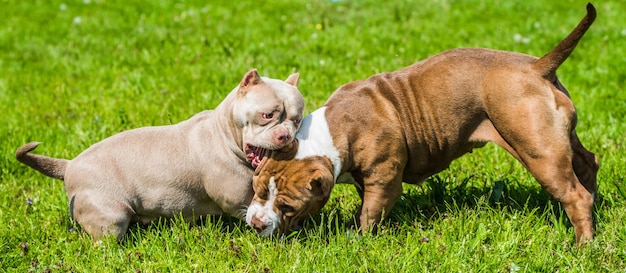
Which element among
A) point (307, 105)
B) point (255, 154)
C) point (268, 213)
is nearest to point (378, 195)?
point (268, 213)

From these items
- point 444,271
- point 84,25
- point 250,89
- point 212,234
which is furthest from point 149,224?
point 84,25

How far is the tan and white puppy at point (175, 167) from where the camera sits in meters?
4.83

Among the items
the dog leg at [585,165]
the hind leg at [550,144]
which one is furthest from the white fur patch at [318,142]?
the dog leg at [585,165]

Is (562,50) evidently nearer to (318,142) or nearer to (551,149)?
(551,149)

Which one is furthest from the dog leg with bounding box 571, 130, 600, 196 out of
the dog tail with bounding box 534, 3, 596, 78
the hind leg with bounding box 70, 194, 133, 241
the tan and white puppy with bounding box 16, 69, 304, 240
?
the hind leg with bounding box 70, 194, 133, 241

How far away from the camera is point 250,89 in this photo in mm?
4859

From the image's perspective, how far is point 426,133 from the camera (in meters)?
4.89

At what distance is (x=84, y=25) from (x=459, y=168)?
6015 mm

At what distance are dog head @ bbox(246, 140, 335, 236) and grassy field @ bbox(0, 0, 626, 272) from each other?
0.18 metres

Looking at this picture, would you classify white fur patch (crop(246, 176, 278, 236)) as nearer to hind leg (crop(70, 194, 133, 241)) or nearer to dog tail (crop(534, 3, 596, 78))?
hind leg (crop(70, 194, 133, 241))

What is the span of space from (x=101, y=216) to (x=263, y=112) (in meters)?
1.19

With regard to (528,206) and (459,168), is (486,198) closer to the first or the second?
(528,206)

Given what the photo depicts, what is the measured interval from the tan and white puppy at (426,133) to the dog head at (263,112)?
116 millimetres

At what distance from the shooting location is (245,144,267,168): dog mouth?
4.75 metres
